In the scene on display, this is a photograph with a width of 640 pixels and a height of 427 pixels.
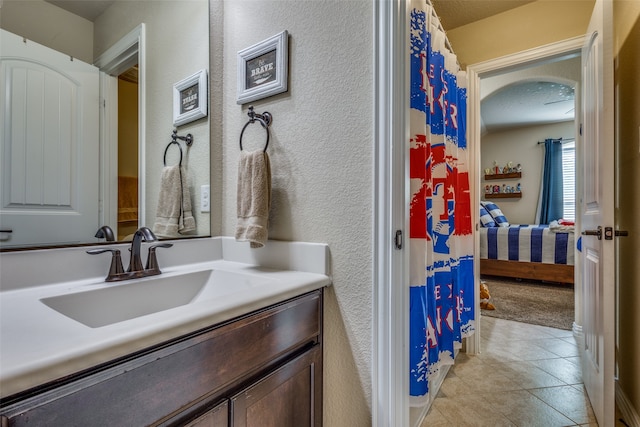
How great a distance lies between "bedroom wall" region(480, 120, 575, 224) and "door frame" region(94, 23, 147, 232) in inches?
262

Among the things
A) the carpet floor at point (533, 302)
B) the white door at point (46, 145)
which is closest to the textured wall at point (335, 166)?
the white door at point (46, 145)

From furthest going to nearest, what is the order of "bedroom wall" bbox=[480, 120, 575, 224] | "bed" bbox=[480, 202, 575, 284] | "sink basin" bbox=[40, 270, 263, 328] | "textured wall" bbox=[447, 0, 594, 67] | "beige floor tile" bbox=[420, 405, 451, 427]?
"bedroom wall" bbox=[480, 120, 575, 224] < "bed" bbox=[480, 202, 575, 284] < "textured wall" bbox=[447, 0, 594, 67] < "beige floor tile" bbox=[420, 405, 451, 427] < "sink basin" bbox=[40, 270, 263, 328]

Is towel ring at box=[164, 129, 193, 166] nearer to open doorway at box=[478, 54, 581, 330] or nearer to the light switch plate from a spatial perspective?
the light switch plate

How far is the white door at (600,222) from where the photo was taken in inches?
50.3

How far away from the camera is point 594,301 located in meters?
1.46

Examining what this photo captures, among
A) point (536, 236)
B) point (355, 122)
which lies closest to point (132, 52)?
point (355, 122)

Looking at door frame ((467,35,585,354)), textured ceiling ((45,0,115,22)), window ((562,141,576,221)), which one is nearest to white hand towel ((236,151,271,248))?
textured ceiling ((45,0,115,22))

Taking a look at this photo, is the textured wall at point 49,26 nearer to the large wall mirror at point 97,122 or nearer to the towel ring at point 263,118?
the large wall mirror at point 97,122

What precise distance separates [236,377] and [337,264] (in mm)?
470

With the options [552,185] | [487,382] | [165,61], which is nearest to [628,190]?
[487,382]

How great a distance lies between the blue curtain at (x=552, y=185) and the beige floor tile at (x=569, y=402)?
16.2 feet

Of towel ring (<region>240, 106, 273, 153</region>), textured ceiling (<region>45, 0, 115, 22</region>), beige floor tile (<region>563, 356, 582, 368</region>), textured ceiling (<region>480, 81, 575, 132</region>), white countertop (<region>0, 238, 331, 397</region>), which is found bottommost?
beige floor tile (<region>563, 356, 582, 368</region>)

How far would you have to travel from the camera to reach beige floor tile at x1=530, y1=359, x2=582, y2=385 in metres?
1.75

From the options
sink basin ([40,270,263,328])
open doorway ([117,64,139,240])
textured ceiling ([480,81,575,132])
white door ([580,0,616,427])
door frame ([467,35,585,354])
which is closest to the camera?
sink basin ([40,270,263,328])
